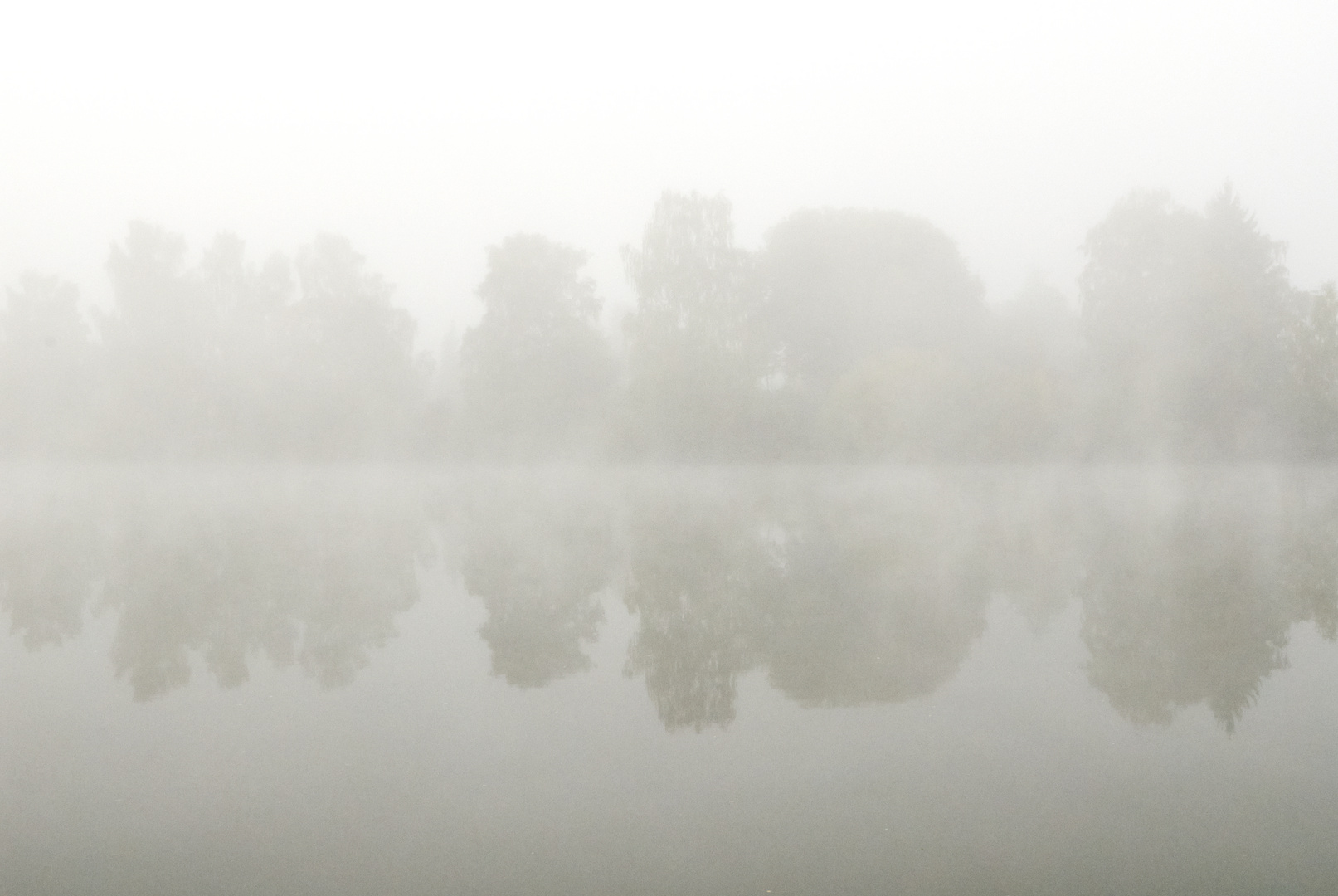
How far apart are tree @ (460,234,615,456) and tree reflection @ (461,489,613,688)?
19904mm

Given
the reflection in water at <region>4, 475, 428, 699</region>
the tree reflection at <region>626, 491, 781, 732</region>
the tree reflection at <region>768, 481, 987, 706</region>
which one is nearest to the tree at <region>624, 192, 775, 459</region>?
the reflection in water at <region>4, 475, 428, 699</region>

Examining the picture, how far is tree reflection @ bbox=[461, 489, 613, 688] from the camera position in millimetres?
11844

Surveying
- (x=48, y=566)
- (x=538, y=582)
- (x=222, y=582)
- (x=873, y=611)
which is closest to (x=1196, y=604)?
(x=873, y=611)

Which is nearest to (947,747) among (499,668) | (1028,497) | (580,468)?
(499,668)

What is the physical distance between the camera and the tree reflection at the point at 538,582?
1184cm

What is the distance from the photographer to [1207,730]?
861 cm

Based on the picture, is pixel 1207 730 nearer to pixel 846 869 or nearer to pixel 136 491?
pixel 846 869

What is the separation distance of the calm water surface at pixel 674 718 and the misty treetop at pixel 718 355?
954 inches

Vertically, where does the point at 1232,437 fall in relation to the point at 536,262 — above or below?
below

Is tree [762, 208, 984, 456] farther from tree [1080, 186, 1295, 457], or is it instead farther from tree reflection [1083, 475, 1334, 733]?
tree reflection [1083, 475, 1334, 733]

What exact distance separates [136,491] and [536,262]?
72.0ft

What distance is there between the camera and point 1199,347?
143ft

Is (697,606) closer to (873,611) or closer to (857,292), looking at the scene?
(873,611)

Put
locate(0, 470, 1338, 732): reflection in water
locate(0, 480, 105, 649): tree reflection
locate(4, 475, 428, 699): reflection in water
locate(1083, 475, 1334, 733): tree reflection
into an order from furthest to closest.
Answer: locate(0, 480, 105, 649): tree reflection < locate(4, 475, 428, 699): reflection in water < locate(0, 470, 1338, 732): reflection in water < locate(1083, 475, 1334, 733): tree reflection
